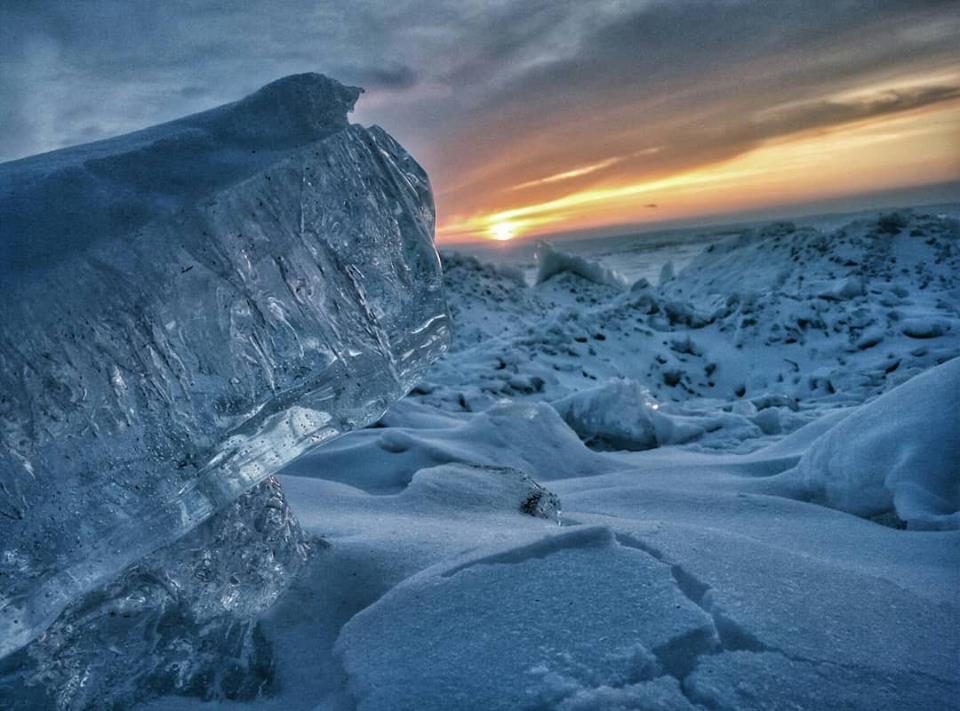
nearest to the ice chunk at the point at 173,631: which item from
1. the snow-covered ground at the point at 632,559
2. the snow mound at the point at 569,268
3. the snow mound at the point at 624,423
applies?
the snow-covered ground at the point at 632,559

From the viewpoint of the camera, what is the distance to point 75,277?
3.19 ft

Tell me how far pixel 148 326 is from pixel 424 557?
2.20ft

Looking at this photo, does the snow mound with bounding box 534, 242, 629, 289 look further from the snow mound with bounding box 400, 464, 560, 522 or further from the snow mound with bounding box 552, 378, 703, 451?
the snow mound with bounding box 400, 464, 560, 522

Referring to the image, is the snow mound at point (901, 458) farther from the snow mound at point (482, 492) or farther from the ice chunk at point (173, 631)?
the ice chunk at point (173, 631)

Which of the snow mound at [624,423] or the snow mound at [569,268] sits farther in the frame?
the snow mound at [569,268]

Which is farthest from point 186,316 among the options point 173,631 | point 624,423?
point 624,423

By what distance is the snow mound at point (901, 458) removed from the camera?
1663 mm

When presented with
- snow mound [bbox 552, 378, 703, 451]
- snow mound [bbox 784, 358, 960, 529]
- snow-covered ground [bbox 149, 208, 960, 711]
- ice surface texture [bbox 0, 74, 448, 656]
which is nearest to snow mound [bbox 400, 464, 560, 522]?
snow-covered ground [bbox 149, 208, 960, 711]

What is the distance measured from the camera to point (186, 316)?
1.07 m

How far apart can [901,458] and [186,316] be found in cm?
191

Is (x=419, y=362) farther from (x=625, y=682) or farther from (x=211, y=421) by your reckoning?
(x=625, y=682)

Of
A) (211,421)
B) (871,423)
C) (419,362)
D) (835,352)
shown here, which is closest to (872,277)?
(835,352)

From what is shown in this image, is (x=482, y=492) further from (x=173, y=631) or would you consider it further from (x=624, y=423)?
(x=624, y=423)

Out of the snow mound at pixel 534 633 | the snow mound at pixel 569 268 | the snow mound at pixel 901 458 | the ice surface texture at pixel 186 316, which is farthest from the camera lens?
the snow mound at pixel 569 268
